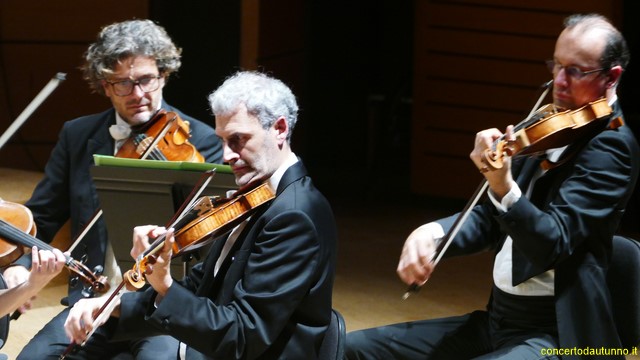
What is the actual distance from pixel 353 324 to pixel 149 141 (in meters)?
1.62

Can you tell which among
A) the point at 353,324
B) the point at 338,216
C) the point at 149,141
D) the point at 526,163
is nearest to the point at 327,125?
the point at 338,216

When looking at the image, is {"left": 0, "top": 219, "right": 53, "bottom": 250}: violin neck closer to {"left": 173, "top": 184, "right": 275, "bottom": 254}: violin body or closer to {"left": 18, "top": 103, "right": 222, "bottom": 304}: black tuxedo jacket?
{"left": 18, "top": 103, "right": 222, "bottom": 304}: black tuxedo jacket

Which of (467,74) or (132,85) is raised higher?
(132,85)

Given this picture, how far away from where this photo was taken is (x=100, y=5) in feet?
23.4

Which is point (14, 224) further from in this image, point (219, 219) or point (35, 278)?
point (219, 219)

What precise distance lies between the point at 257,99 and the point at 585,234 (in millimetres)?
895

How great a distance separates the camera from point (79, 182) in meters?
3.54

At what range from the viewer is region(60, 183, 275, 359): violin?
2445mm

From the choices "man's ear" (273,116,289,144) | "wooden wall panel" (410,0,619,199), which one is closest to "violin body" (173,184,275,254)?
"man's ear" (273,116,289,144)

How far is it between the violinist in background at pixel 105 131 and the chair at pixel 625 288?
4.54 feet

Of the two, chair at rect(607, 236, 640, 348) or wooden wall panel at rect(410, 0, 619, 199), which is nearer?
chair at rect(607, 236, 640, 348)

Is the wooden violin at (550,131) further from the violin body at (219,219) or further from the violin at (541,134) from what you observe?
the violin body at (219,219)

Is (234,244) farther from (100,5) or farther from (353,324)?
(100,5)

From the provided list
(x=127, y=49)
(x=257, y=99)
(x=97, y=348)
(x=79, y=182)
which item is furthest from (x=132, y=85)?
(x=257, y=99)
